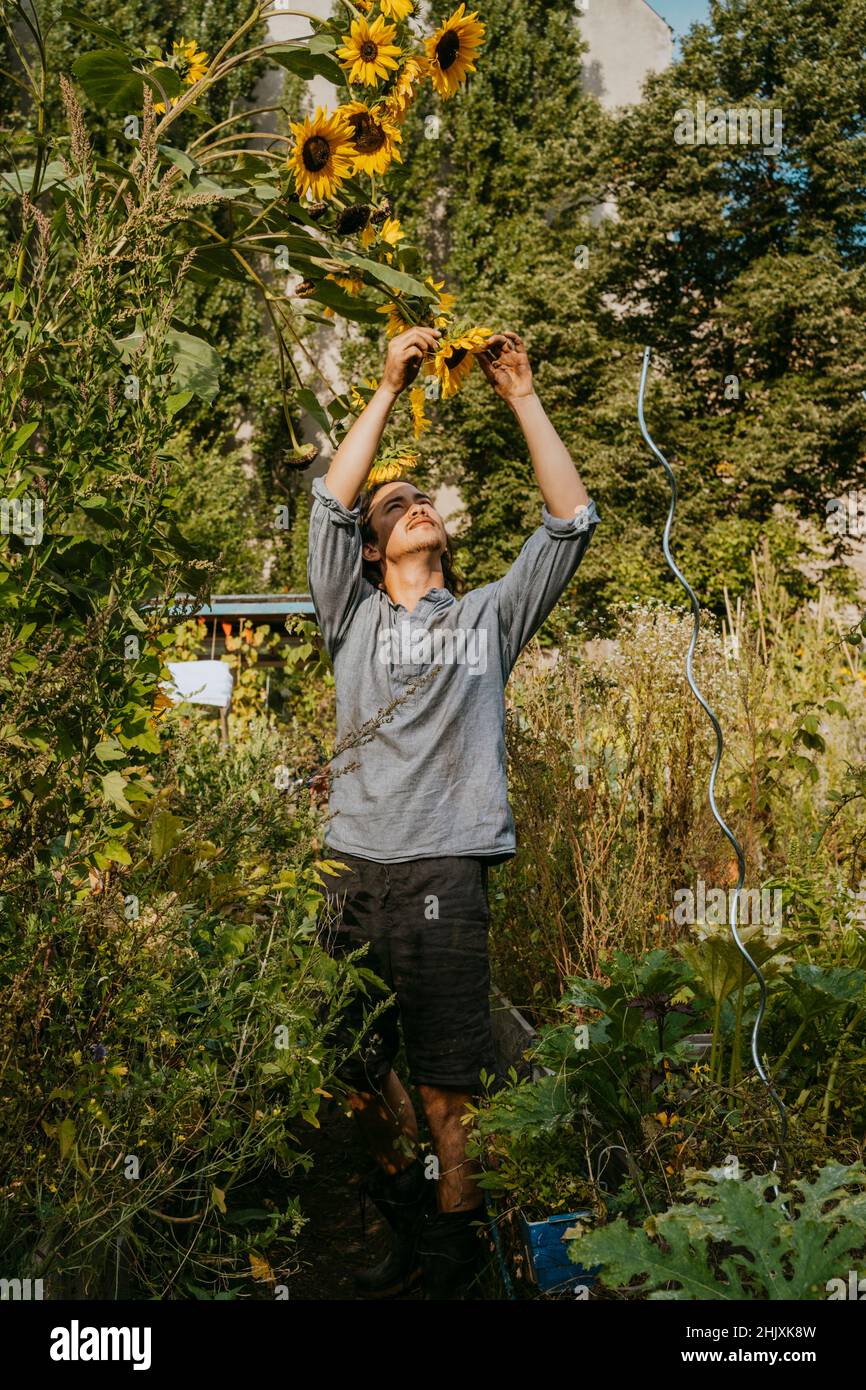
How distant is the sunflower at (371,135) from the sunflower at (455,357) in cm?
34

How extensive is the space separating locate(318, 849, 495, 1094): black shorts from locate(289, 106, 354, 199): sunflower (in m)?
1.29

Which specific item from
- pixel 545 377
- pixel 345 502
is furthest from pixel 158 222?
pixel 545 377

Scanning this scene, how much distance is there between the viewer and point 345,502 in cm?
241

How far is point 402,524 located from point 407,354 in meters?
0.53

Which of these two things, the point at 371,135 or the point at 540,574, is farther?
the point at 540,574

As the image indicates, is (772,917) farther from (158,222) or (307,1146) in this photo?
(158,222)

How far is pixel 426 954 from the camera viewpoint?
2.33m

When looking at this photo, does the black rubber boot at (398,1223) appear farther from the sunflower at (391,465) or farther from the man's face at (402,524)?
the sunflower at (391,465)

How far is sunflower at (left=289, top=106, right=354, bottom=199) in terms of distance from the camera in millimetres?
1948

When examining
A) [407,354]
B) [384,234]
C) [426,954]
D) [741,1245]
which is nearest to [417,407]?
[407,354]

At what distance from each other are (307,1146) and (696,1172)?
196cm

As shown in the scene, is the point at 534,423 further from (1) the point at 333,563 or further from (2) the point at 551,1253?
(2) the point at 551,1253

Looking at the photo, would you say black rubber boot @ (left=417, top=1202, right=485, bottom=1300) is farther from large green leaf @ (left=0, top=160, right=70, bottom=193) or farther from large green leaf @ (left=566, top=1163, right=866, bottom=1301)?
large green leaf @ (left=0, top=160, right=70, bottom=193)

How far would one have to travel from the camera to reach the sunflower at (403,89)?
6.79 feet
